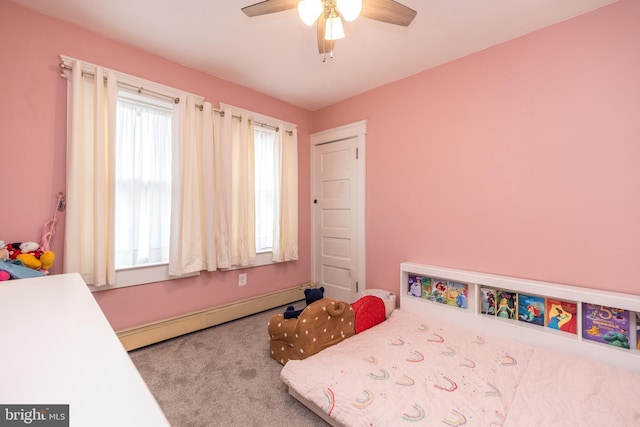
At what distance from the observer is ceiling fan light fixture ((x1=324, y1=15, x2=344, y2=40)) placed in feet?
4.93

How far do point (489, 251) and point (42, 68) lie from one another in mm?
3562

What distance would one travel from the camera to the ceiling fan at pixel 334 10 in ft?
4.31

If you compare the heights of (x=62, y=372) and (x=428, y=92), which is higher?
(x=428, y=92)

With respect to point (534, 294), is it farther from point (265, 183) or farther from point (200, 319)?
point (200, 319)

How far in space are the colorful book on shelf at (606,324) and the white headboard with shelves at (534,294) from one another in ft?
0.08

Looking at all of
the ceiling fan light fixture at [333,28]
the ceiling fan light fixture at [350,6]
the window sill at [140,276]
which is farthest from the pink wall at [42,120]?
the ceiling fan light fixture at [350,6]

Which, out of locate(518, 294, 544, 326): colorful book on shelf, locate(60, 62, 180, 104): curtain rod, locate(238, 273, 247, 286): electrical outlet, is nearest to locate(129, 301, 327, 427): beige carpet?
locate(238, 273, 247, 286): electrical outlet

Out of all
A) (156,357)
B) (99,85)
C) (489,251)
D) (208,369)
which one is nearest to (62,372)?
(208,369)

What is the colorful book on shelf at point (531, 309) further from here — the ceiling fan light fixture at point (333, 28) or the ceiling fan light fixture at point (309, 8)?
the ceiling fan light fixture at point (309, 8)

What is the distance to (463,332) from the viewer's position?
205 cm

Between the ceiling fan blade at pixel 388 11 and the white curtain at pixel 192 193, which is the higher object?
the ceiling fan blade at pixel 388 11

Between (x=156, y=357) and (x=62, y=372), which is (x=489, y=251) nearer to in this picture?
(x=62, y=372)

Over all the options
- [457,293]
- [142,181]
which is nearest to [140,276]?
[142,181]

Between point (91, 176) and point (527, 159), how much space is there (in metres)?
3.25
